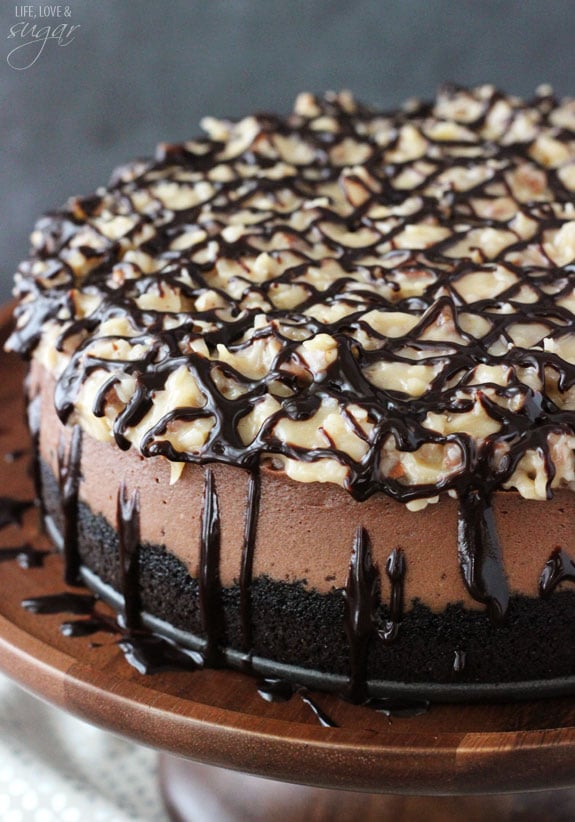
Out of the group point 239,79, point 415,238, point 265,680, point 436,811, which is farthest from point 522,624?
point 239,79

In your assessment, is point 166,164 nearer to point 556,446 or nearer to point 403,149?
point 403,149

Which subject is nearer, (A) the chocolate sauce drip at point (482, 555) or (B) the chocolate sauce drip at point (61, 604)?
(A) the chocolate sauce drip at point (482, 555)

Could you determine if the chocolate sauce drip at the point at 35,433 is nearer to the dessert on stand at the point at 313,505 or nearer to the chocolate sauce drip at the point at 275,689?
the dessert on stand at the point at 313,505

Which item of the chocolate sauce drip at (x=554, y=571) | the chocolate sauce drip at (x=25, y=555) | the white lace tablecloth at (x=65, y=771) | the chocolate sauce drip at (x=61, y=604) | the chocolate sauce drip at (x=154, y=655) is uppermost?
the chocolate sauce drip at (x=554, y=571)

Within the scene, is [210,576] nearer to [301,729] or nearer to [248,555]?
[248,555]

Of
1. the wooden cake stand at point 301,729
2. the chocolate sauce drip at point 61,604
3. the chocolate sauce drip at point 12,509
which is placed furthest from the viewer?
the chocolate sauce drip at point 12,509

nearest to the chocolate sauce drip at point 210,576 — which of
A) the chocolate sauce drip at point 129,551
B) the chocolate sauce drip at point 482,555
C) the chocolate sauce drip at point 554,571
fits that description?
the chocolate sauce drip at point 129,551

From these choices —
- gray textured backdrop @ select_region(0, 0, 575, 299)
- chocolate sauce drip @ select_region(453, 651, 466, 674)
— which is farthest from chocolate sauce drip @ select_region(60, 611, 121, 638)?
gray textured backdrop @ select_region(0, 0, 575, 299)
